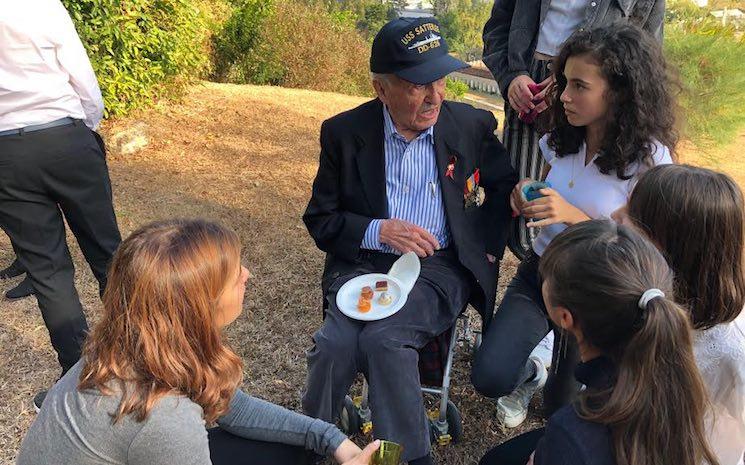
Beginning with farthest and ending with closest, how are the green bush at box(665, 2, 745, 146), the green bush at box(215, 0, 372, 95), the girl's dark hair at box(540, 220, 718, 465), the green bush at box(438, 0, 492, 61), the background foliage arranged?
1. the green bush at box(438, 0, 492, 61)
2. the green bush at box(215, 0, 372, 95)
3. the green bush at box(665, 2, 745, 146)
4. the background foliage
5. the girl's dark hair at box(540, 220, 718, 465)

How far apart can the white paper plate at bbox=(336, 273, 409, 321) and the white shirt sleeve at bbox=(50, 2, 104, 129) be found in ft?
5.32

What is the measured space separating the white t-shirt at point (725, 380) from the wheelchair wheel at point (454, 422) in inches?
46.1

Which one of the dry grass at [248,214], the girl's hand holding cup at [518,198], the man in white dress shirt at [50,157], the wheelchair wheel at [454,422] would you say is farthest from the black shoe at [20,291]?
the girl's hand holding cup at [518,198]

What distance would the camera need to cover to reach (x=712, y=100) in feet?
26.9

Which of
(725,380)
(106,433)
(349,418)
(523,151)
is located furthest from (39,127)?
(725,380)

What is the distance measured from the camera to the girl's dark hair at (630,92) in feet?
8.11

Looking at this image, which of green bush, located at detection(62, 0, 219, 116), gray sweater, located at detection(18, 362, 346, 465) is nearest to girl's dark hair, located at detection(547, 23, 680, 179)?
gray sweater, located at detection(18, 362, 346, 465)

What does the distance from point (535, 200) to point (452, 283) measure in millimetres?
507

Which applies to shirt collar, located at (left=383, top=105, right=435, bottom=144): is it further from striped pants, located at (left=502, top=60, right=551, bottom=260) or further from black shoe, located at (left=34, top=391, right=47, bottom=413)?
black shoe, located at (left=34, top=391, right=47, bottom=413)

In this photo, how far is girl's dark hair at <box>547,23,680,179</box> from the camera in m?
2.47

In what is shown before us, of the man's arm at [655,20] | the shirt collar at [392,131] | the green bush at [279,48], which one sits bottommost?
the green bush at [279,48]

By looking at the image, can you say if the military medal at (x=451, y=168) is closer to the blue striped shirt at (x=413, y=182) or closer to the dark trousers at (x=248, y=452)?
the blue striped shirt at (x=413, y=182)

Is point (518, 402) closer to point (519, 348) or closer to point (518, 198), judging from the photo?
point (519, 348)

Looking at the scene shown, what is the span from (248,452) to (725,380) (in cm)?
155
